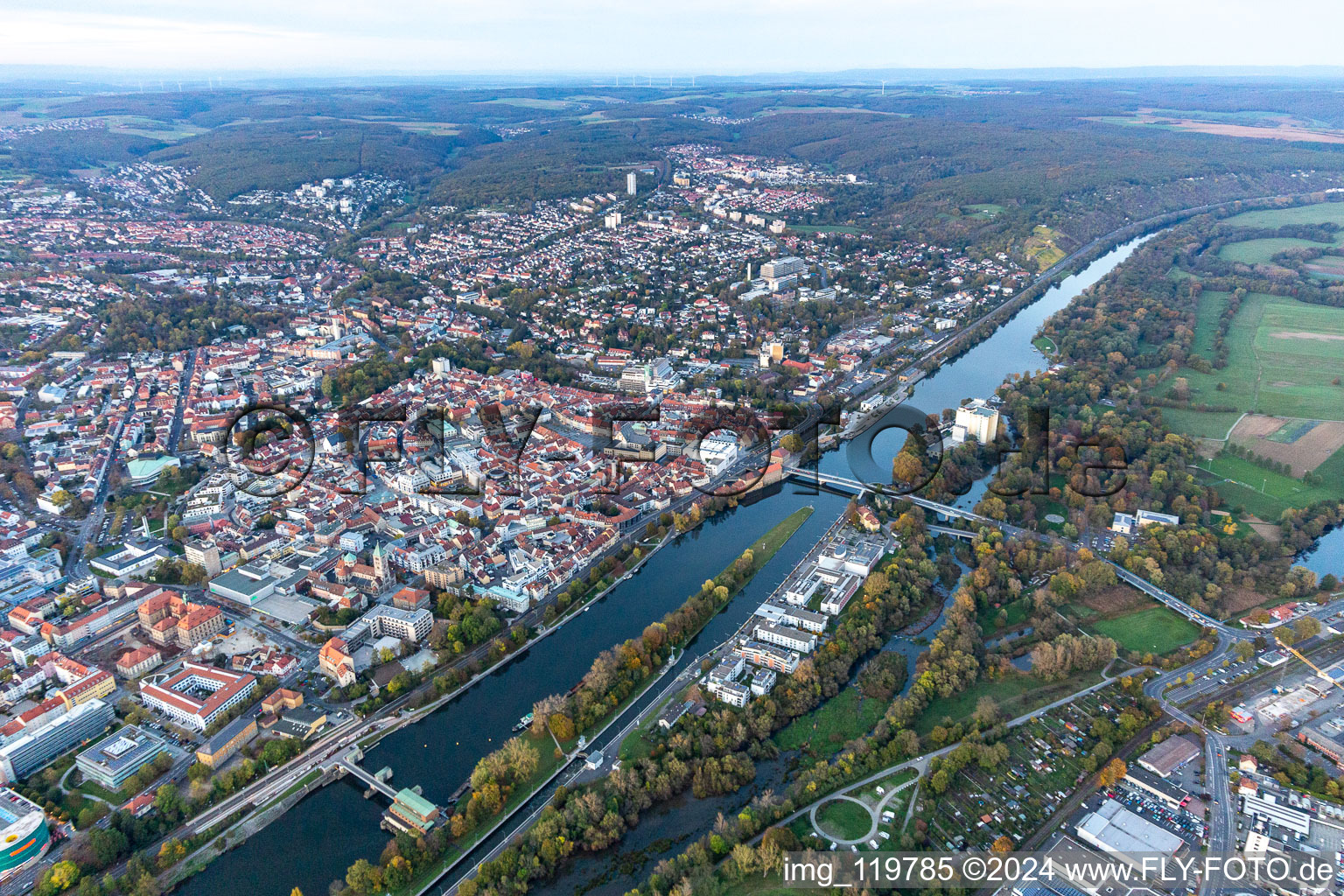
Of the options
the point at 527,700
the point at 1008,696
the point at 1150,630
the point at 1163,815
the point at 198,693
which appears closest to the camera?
the point at 1163,815

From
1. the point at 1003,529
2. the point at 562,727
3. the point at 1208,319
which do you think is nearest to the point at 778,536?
the point at 1003,529

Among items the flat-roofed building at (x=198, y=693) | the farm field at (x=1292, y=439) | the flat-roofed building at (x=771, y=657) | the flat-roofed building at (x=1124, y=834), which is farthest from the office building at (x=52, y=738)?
the farm field at (x=1292, y=439)

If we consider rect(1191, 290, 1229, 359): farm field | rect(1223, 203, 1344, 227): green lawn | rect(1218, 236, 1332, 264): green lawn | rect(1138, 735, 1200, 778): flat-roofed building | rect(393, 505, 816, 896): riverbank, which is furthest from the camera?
rect(1223, 203, 1344, 227): green lawn

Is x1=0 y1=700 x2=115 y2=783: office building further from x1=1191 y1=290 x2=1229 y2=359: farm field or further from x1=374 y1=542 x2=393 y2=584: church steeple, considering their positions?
x1=1191 y1=290 x2=1229 y2=359: farm field

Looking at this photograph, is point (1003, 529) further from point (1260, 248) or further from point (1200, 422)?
point (1260, 248)

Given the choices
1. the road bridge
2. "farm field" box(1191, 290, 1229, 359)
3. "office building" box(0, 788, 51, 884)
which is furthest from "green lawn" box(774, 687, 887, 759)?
"farm field" box(1191, 290, 1229, 359)

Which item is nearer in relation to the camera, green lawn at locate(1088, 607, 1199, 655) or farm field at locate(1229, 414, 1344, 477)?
green lawn at locate(1088, 607, 1199, 655)

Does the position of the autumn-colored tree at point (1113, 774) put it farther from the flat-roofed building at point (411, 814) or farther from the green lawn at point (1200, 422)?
the green lawn at point (1200, 422)
